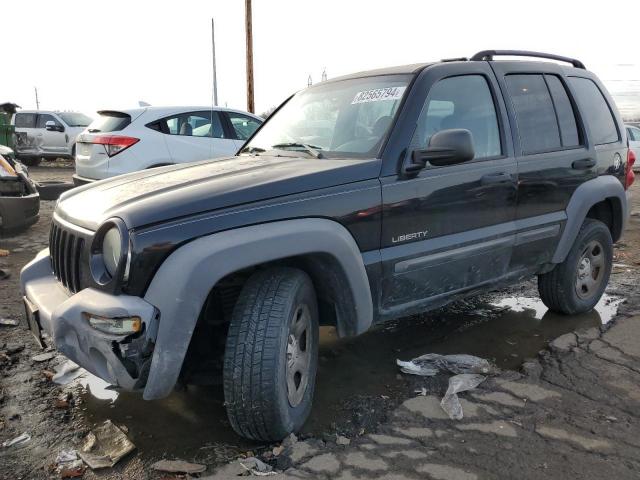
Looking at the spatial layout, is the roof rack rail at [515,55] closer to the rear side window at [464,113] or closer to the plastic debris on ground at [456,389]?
the rear side window at [464,113]

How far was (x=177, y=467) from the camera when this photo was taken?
2.45m

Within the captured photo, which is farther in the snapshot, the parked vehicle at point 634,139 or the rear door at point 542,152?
the parked vehicle at point 634,139

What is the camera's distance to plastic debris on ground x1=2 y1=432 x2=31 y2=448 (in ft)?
8.68

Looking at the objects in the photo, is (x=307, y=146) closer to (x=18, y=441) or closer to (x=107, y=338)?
(x=107, y=338)

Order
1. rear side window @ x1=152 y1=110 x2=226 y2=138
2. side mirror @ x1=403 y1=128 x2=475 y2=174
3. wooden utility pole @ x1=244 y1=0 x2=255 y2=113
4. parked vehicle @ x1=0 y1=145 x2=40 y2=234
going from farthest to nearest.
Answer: wooden utility pole @ x1=244 y1=0 x2=255 y2=113 → rear side window @ x1=152 y1=110 x2=226 y2=138 → parked vehicle @ x1=0 y1=145 x2=40 y2=234 → side mirror @ x1=403 y1=128 x2=475 y2=174

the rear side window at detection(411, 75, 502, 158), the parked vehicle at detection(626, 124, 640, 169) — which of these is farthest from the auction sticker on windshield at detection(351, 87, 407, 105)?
the parked vehicle at detection(626, 124, 640, 169)

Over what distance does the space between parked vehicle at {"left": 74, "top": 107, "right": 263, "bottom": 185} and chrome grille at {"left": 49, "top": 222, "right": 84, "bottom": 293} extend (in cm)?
481

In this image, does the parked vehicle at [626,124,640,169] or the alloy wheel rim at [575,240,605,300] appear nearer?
the alloy wheel rim at [575,240,605,300]

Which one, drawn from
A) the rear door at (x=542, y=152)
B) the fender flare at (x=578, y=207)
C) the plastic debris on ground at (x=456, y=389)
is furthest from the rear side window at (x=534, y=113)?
the plastic debris on ground at (x=456, y=389)

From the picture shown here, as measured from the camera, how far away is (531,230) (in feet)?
12.1

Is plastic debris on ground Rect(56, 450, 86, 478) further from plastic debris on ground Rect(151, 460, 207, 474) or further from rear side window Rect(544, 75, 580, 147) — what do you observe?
rear side window Rect(544, 75, 580, 147)

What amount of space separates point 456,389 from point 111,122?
6.35 metres

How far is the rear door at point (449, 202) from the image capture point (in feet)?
9.71

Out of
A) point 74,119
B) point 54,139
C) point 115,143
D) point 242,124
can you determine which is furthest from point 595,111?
point 74,119
